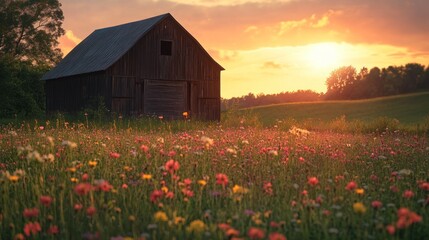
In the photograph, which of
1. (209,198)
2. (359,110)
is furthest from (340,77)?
(209,198)

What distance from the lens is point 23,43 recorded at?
5028 centimetres

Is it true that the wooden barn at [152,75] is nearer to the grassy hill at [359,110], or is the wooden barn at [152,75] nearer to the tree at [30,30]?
the tree at [30,30]

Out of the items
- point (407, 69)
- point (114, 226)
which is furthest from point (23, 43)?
point (407, 69)

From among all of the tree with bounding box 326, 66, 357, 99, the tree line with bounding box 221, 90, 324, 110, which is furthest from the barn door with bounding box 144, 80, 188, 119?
the tree line with bounding box 221, 90, 324, 110

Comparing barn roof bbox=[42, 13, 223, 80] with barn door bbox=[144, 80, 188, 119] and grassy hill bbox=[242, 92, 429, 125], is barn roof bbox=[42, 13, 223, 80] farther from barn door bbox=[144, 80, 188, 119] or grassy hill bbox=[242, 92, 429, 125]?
grassy hill bbox=[242, 92, 429, 125]

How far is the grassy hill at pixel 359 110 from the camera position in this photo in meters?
60.1

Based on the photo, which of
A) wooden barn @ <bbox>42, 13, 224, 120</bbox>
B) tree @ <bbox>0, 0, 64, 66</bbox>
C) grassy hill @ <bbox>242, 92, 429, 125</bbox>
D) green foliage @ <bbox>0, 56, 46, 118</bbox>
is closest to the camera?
wooden barn @ <bbox>42, 13, 224, 120</bbox>

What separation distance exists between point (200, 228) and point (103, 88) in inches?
1047

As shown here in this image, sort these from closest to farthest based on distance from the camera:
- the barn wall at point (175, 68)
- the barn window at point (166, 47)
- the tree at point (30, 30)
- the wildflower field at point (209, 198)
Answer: the wildflower field at point (209, 198), the barn wall at point (175, 68), the barn window at point (166, 47), the tree at point (30, 30)

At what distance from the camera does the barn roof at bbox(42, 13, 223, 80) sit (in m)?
31.0

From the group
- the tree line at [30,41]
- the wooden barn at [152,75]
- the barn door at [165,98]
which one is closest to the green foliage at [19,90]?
the tree line at [30,41]

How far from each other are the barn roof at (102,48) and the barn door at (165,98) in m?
2.55

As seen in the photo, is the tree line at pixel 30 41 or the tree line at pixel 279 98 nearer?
the tree line at pixel 30 41

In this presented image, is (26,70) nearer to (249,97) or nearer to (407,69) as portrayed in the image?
(407,69)
